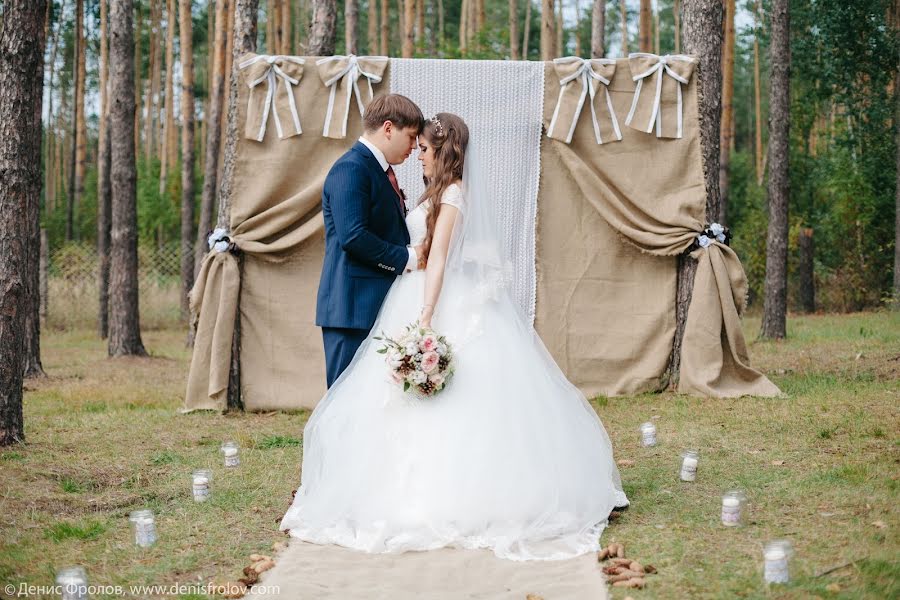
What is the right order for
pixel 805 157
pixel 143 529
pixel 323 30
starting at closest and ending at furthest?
pixel 143 529, pixel 323 30, pixel 805 157

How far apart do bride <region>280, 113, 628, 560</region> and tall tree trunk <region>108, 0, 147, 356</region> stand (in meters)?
6.39

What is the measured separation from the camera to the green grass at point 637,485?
10.9 ft

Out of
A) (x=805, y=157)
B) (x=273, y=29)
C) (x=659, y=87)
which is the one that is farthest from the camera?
(x=805, y=157)

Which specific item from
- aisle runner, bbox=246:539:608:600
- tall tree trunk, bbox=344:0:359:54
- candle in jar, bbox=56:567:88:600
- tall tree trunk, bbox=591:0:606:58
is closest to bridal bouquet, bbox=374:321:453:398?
aisle runner, bbox=246:539:608:600

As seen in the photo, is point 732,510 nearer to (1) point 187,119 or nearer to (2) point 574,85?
(2) point 574,85

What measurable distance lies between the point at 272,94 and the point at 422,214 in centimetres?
304

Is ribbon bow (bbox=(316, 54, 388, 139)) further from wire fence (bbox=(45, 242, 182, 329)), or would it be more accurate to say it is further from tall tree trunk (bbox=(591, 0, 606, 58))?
wire fence (bbox=(45, 242, 182, 329))

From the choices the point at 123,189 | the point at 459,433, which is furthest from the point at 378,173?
the point at 123,189

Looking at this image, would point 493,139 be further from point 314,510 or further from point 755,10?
point 755,10

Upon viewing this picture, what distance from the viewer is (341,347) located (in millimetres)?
4223

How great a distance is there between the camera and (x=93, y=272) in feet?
46.9

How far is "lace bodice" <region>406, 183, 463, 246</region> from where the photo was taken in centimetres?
396

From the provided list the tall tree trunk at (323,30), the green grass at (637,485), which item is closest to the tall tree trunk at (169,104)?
the tall tree trunk at (323,30)

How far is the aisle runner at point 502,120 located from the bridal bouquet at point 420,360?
3134 mm
